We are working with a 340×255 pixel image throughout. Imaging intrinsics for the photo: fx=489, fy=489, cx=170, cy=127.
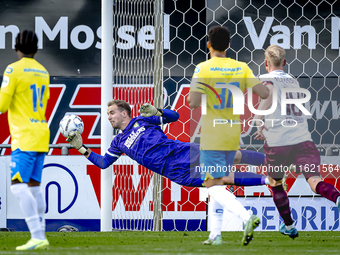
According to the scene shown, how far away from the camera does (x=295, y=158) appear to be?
3285 millimetres

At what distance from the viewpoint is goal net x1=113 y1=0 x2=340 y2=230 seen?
5.13m

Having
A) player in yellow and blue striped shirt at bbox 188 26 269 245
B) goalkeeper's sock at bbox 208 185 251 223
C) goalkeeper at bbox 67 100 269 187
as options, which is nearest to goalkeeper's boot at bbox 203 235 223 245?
player in yellow and blue striped shirt at bbox 188 26 269 245

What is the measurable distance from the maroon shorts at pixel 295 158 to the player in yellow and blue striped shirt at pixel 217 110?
52cm

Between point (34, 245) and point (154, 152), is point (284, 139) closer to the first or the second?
point (154, 152)

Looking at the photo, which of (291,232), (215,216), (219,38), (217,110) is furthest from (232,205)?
(219,38)

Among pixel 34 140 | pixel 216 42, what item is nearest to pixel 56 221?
pixel 34 140

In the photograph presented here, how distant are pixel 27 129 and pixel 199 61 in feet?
10.4

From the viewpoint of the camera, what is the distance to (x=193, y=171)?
3.85 metres

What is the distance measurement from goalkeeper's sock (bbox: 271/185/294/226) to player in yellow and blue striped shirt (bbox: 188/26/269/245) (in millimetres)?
611

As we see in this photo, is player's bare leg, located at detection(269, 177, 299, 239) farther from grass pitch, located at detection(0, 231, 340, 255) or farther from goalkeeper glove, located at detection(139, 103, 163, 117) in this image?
goalkeeper glove, located at detection(139, 103, 163, 117)

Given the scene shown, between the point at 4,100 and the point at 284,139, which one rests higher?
the point at 4,100

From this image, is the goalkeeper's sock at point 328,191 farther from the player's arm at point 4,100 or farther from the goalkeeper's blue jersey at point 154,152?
the player's arm at point 4,100

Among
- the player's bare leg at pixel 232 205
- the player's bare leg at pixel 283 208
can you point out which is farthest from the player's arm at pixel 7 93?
the player's bare leg at pixel 283 208

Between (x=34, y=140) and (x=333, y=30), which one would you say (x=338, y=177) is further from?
(x=34, y=140)
